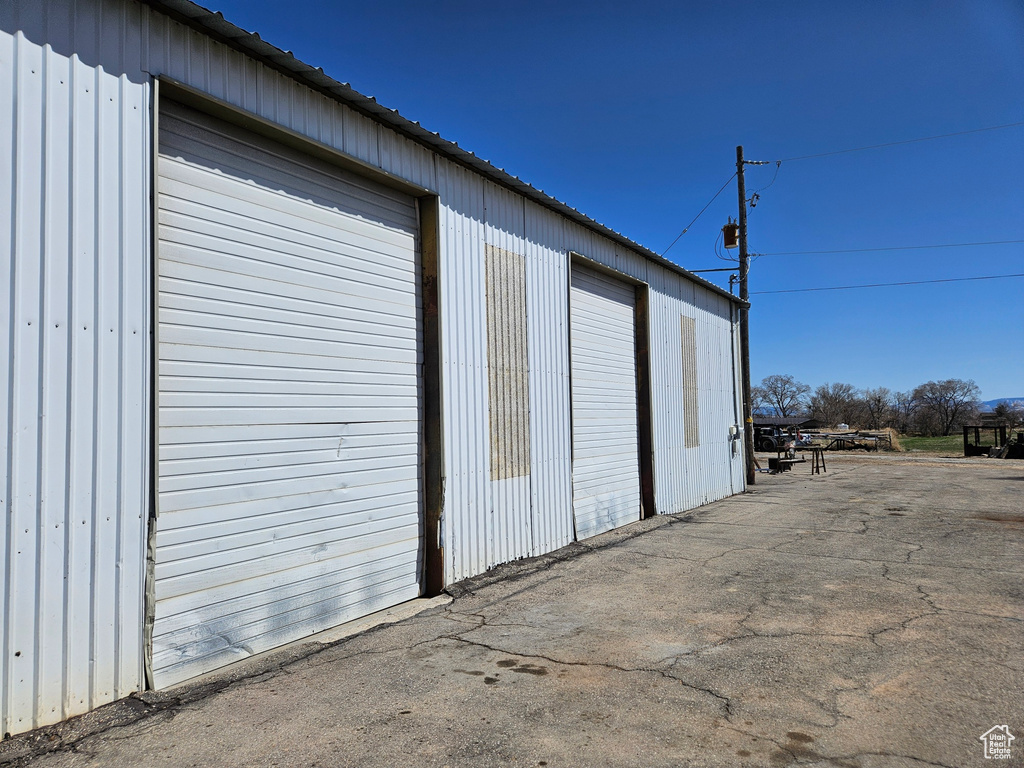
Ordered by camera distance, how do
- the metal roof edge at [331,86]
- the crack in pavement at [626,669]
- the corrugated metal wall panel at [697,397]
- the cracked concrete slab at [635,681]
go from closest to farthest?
the cracked concrete slab at [635,681], the crack in pavement at [626,669], the metal roof edge at [331,86], the corrugated metal wall panel at [697,397]

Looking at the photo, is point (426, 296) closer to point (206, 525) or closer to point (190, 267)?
point (190, 267)

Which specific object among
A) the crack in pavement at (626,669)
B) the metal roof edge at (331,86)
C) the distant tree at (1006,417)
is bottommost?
the crack in pavement at (626,669)

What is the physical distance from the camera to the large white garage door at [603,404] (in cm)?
965

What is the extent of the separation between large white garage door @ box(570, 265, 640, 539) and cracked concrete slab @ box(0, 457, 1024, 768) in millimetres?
2114

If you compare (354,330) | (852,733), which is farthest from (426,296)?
(852,733)

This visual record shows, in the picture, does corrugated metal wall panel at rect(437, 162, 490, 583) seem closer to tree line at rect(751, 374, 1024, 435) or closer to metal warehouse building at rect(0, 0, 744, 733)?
metal warehouse building at rect(0, 0, 744, 733)

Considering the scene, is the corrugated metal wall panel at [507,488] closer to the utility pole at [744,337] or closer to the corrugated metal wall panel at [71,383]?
the corrugated metal wall panel at [71,383]

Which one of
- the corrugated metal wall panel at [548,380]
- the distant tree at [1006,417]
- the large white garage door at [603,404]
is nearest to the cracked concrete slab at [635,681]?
the corrugated metal wall panel at [548,380]

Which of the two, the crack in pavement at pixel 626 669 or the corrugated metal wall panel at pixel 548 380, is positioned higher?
the corrugated metal wall panel at pixel 548 380

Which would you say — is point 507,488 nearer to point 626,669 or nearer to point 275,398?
point 275,398

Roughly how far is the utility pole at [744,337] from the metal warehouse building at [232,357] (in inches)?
431

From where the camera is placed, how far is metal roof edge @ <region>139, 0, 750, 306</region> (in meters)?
4.49

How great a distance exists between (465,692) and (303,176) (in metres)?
4.37

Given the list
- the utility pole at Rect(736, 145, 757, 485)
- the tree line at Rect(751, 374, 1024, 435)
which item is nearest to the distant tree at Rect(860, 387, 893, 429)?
the tree line at Rect(751, 374, 1024, 435)
